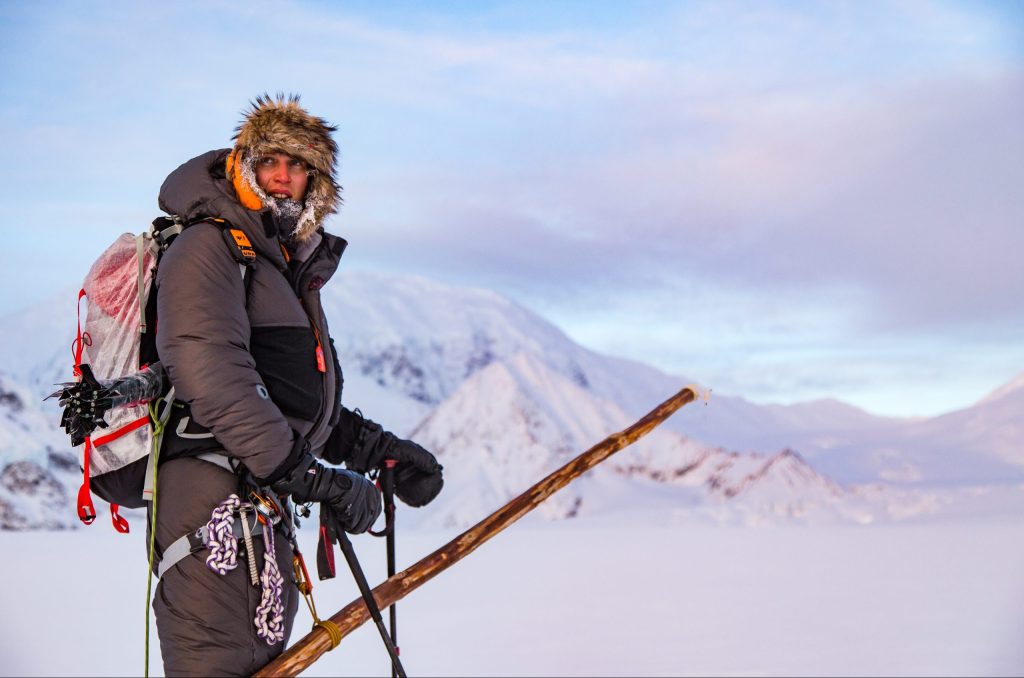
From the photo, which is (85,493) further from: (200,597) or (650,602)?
(650,602)

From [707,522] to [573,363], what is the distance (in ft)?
18.3

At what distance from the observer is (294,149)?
2.62 m

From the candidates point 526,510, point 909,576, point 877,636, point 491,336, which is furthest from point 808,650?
point 491,336

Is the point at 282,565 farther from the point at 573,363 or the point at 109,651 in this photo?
the point at 573,363

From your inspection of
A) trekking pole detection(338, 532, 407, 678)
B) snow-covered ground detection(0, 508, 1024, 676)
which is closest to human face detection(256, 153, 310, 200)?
trekking pole detection(338, 532, 407, 678)

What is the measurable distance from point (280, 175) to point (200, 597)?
3.55 feet

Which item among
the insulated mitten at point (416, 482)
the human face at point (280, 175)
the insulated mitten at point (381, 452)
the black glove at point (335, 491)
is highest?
the human face at point (280, 175)

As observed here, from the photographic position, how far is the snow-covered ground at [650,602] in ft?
17.5

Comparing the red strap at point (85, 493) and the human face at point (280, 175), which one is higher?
the human face at point (280, 175)

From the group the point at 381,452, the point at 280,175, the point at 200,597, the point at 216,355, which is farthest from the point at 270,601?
the point at 280,175

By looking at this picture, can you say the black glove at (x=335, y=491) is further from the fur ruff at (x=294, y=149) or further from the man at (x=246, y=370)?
the fur ruff at (x=294, y=149)

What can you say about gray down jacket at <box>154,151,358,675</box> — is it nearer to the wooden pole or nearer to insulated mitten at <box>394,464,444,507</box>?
the wooden pole

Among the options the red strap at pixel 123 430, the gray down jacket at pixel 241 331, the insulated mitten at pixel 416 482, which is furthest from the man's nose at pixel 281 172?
the insulated mitten at pixel 416 482

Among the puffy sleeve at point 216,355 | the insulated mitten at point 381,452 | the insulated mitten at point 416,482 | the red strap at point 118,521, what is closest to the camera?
the puffy sleeve at point 216,355
